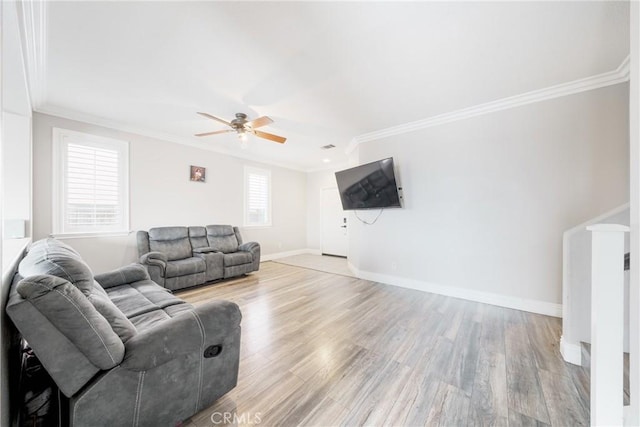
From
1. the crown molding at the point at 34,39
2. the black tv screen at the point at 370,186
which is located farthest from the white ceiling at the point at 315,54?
the black tv screen at the point at 370,186

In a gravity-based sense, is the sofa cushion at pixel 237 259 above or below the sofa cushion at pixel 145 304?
below

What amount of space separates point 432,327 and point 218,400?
2.06 m

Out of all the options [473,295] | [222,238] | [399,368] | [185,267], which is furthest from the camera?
[222,238]

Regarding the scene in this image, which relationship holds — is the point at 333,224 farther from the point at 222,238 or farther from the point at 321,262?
the point at 222,238

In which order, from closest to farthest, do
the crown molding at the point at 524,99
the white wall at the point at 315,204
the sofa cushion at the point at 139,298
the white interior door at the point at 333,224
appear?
the sofa cushion at the point at 139,298 < the crown molding at the point at 524,99 < the white interior door at the point at 333,224 < the white wall at the point at 315,204

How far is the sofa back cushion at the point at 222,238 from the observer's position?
4461 millimetres

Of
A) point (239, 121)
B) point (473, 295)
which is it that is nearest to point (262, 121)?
point (239, 121)

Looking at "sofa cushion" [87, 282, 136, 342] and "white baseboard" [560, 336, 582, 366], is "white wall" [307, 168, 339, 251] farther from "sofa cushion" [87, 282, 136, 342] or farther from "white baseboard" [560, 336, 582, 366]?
"sofa cushion" [87, 282, 136, 342]

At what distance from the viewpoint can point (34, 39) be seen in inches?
71.7

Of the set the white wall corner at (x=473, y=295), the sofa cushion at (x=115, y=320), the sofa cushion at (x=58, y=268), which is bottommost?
the white wall corner at (x=473, y=295)

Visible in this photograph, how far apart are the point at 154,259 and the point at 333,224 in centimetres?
421

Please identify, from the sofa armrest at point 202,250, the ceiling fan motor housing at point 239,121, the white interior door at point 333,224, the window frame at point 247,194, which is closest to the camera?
the ceiling fan motor housing at point 239,121

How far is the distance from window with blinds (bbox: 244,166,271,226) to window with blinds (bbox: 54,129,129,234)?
225cm

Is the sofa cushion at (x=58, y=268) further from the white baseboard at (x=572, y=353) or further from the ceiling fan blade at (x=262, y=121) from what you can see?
the white baseboard at (x=572, y=353)
